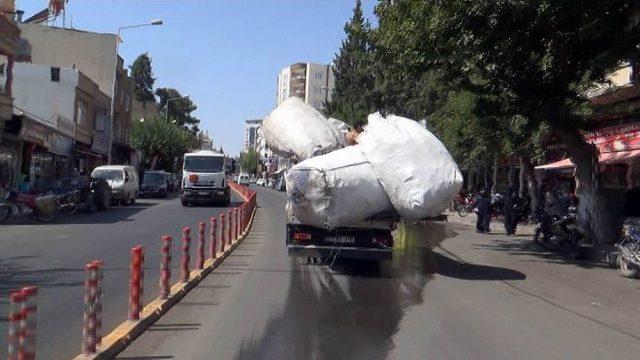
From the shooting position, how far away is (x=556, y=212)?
17641 millimetres

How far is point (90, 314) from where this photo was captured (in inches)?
247

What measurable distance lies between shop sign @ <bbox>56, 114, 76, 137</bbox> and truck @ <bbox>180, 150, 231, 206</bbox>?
8.52 metres

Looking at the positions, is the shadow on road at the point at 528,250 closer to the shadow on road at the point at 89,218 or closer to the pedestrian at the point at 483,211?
the pedestrian at the point at 483,211

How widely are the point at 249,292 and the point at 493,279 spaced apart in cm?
482

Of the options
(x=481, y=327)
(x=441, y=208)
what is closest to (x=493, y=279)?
(x=441, y=208)

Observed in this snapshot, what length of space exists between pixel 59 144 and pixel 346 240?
29.2 metres

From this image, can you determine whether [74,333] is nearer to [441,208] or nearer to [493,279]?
[441,208]

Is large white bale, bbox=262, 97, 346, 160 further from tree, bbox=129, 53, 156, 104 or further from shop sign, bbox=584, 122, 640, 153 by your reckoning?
tree, bbox=129, 53, 156, 104

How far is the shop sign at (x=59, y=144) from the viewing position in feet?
116

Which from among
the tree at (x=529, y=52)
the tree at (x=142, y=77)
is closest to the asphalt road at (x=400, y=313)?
the tree at (x=529, y=52)

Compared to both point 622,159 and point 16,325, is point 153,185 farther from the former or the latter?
point 16,325

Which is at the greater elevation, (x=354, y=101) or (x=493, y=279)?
(x=354, y=101)

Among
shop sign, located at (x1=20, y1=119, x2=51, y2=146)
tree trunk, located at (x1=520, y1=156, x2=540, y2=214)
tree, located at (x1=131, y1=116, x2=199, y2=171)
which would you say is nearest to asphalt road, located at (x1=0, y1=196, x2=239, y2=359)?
shop sign, located at (x1=20, y1=119, x2=51, y2=146)

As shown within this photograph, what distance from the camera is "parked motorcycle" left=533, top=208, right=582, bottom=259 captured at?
55.1 feet
